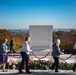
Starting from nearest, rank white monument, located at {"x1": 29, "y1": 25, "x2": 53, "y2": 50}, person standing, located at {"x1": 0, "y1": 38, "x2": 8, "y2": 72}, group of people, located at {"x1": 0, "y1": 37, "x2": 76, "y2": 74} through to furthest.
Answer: group of people, located at {"x1": 0, "y1": 37, "x2": 76, "y2": 74}, person standing, located at {"x1": 0, "y1": 38, "x2": 8, "y2": 72}, white monument, located at {"x1": 29, "y1": 25, "x2": 53, "y2": 50}

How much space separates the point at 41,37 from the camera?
16516 millimetres

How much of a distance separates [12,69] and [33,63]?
0.85m

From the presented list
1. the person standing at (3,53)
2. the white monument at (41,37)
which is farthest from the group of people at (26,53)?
the white monument at (41,37)

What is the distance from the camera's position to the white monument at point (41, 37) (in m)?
16.2

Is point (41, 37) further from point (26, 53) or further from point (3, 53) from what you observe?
point (26, 53)

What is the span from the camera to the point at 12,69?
982 centimetres

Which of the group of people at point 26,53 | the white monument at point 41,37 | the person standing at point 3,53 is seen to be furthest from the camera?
the white monument at point 41,37

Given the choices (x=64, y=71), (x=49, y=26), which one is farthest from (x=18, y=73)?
(x=49, y=26)

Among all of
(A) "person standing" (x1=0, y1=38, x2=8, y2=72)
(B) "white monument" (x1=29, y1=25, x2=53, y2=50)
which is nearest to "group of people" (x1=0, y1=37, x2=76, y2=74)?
(A) "person standing" (x1=0, y1=38, x2=8, y2=72)

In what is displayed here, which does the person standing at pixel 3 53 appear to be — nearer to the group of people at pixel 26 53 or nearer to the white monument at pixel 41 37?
the group of people at pixel 26 53

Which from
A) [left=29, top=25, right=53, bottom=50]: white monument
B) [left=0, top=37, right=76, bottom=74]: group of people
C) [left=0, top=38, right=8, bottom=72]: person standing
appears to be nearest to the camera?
[left=0, top=37, right=76, bottom=74]: group of people

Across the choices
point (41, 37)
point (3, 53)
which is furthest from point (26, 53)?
point (41, 37)

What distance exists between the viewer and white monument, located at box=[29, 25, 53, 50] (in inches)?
639

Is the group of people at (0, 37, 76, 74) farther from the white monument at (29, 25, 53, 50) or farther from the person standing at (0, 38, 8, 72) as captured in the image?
the white monument at (29, 25, 53, 50)
